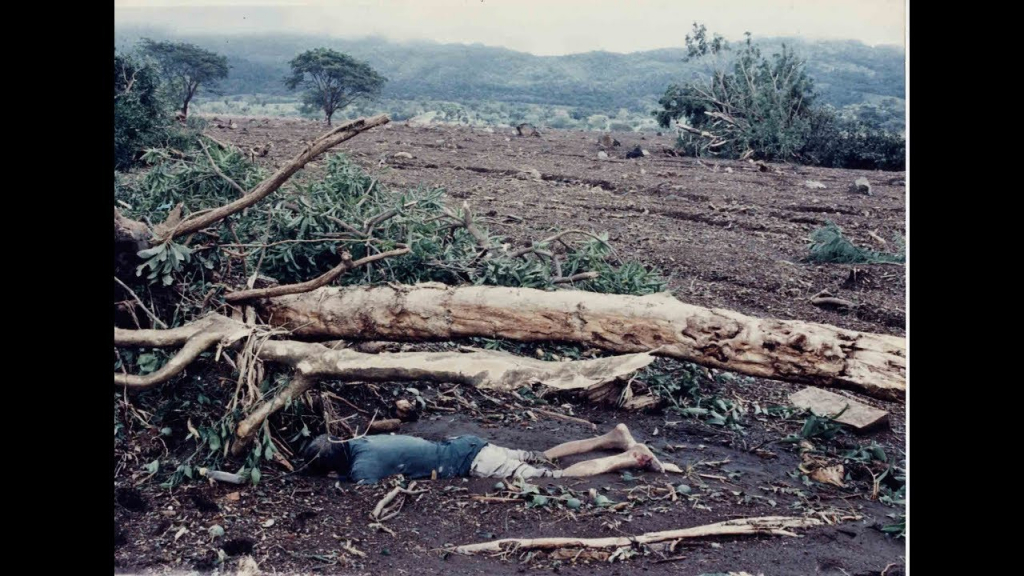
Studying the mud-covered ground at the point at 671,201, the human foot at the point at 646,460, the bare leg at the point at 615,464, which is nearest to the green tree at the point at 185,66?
the mud-covered ground at the point at 671,201

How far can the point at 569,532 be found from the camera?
3533 millimetres

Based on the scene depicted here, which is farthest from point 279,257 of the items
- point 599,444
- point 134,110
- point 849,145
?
point 849,145

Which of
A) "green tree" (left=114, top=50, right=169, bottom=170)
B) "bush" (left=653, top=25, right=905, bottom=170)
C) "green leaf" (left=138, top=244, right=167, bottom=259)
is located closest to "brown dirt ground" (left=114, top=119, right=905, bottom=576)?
"bush" (left=653, top=25, right=905, bottom=170)

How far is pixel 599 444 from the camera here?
3.82m

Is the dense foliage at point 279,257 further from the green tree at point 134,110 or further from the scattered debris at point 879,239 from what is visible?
the scattered debris at point 879,239

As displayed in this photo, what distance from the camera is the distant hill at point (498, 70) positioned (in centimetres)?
413

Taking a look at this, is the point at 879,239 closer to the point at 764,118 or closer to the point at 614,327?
the point at 764,118

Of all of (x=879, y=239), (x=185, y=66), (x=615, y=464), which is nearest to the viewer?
(x=615, y=464)

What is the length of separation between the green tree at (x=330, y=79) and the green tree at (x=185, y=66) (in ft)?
1.44

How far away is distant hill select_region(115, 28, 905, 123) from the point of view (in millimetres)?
4129

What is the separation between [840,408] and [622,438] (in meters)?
1.13
